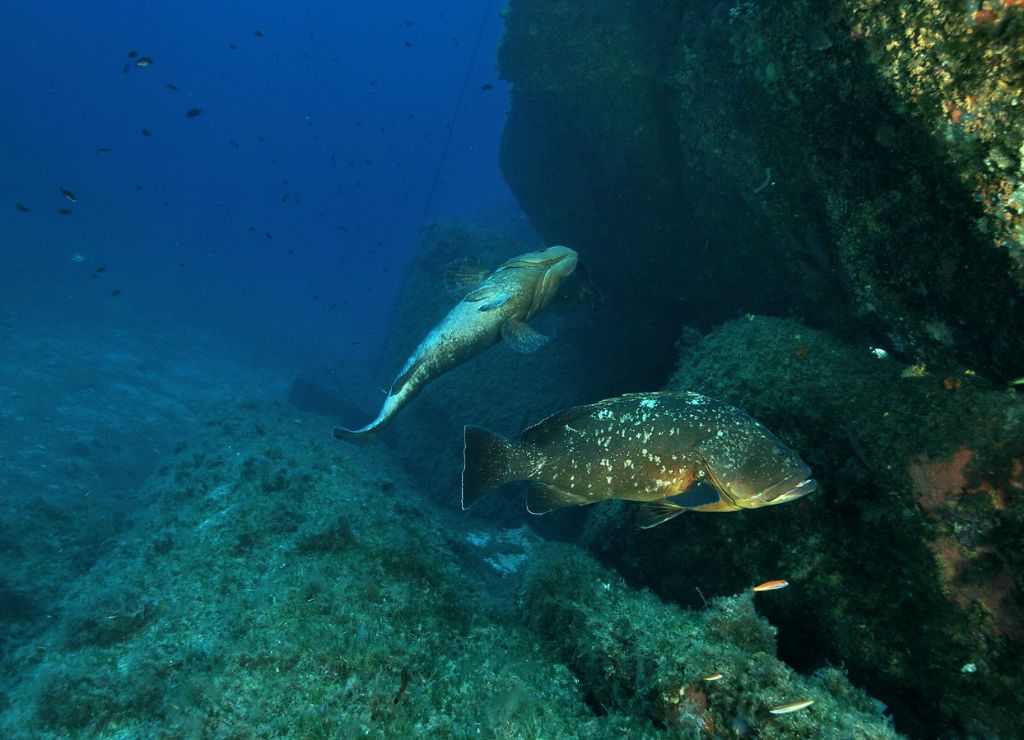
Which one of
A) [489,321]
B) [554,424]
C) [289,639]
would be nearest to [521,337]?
[489,321]

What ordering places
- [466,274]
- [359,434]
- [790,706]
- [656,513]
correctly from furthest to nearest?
1. [466,274]
2. [359,434]
3. [656,513]
4. [790,706]

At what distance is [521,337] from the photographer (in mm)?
5094

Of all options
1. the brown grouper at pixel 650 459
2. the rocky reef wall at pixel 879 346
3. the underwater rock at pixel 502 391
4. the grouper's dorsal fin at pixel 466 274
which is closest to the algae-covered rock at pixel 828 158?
the rocky reef wall at pixel 879 346

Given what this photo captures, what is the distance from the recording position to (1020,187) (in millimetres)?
2305

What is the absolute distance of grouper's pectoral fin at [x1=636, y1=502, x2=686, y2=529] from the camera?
130 inches

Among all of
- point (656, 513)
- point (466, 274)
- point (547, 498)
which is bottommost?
point (656, 513)

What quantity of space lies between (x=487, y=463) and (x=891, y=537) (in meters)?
2.77

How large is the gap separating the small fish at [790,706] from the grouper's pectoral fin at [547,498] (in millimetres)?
1590

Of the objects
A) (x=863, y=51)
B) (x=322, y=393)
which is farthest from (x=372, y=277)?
(x=863, y=51)

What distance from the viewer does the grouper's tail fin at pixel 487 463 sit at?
3.60 metres

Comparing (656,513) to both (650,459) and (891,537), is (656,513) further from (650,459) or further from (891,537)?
(891,537)

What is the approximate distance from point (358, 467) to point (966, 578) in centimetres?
599

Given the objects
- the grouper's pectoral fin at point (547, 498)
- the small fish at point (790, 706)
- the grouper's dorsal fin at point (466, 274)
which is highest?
the grouper's dorsal fin at point (466, 274)

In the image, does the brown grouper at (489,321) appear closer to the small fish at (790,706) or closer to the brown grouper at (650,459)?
the brown grouper at (650,459)
